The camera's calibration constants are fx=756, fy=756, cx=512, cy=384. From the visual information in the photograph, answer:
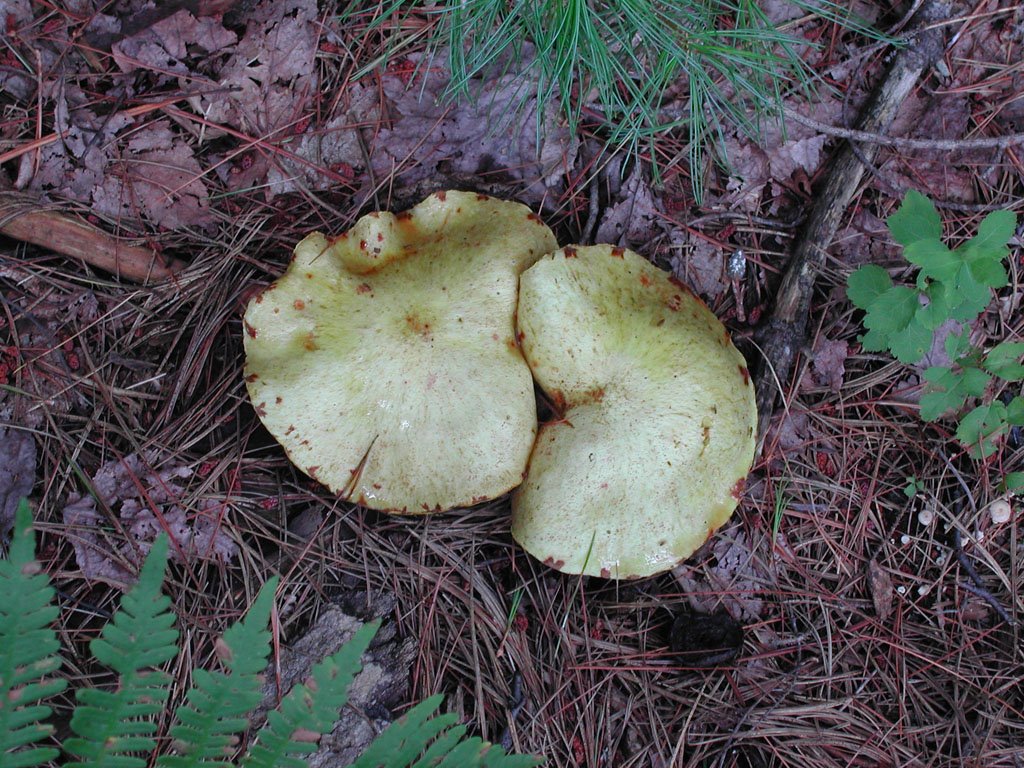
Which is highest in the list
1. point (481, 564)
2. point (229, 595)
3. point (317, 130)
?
point (317, 130)

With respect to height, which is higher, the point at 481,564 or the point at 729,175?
the point at 729,175

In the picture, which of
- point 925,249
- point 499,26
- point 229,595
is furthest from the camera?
point 499,26

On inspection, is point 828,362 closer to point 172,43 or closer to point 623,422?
point 623,422

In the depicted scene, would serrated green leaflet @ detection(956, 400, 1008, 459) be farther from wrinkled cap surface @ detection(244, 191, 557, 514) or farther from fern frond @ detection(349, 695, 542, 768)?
fern frond @ detection(349, 695, 542, 768)

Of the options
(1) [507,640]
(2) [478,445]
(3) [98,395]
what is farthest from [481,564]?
(3) [98,395]

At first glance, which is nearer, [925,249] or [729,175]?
[925,249]

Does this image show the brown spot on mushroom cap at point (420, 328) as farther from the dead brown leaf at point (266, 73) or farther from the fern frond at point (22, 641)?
the fern frond at point (22, 641)

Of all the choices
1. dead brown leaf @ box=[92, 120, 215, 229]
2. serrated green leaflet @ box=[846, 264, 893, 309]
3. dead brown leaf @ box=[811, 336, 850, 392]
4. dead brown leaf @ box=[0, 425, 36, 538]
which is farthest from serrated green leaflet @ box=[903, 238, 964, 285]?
dead brown leaf @ box=[0, 425, 36, 538]

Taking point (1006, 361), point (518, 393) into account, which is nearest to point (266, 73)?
point (518, 393)

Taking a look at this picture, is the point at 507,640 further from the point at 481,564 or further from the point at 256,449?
the point at 256,449
